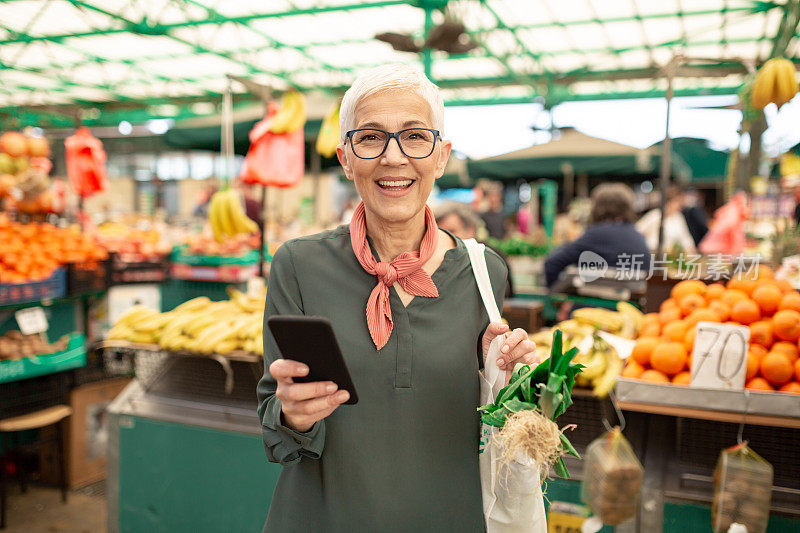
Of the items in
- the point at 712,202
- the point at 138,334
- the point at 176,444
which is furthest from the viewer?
the point at 712,202

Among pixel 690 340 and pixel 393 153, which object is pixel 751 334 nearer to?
pixel 690 340

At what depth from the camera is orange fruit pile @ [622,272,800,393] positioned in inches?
81.2

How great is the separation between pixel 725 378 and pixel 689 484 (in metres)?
0.48

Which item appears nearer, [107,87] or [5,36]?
[5,36]

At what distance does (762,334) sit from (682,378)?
337 mm

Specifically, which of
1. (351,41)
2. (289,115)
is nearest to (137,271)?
(289,115)

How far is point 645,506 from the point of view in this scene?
2201 mm

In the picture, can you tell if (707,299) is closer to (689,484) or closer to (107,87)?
(689,484)

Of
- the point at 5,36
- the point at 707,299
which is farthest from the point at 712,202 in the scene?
the point at 5,36

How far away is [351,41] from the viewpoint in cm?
1189

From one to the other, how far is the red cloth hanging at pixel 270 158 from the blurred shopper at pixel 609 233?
211cm

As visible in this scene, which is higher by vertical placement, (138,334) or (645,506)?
(138,334)

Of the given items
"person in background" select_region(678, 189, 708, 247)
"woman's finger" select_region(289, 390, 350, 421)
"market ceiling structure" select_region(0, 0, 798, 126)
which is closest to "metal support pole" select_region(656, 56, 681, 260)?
"woman's finger" select_region(289, 390, 350, 421)

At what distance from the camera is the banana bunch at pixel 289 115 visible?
390 centimetres
